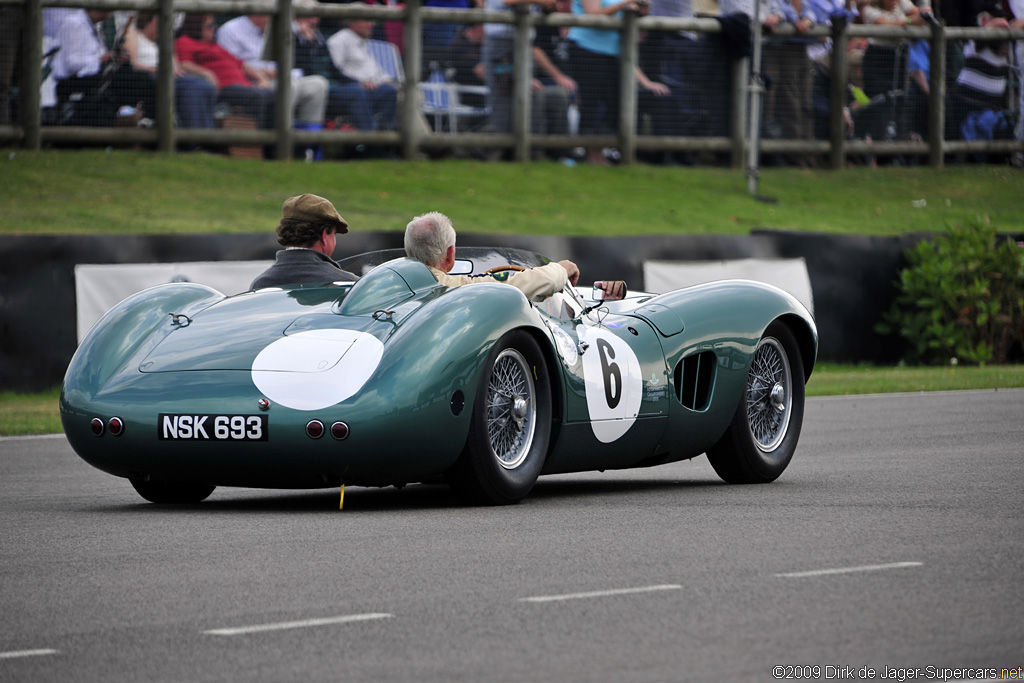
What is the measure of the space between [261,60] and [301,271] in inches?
516

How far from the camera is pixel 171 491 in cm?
687

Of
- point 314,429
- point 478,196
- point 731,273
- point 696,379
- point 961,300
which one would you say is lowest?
point 961,300

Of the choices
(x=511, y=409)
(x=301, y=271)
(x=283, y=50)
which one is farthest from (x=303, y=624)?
(x=283, y=50)

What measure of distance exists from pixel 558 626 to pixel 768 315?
394 cm

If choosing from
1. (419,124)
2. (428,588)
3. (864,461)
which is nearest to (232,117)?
(419,124)

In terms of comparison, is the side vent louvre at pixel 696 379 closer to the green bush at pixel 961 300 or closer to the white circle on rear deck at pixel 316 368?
the white circle on rear deck at pixel 316 368

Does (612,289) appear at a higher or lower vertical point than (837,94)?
higher

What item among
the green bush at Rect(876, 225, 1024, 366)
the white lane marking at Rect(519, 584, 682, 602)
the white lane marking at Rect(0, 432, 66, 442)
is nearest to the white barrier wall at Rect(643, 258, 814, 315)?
the green bush at Rect(876, 225, 1024, 366)

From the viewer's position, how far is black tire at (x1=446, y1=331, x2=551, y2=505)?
6.26 meters

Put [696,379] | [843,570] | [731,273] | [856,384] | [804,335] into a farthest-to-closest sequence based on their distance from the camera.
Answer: [731,273] < [856,384] < [804,335] < [696,379] < [843,570]

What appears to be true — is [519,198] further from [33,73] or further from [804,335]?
[804,335]

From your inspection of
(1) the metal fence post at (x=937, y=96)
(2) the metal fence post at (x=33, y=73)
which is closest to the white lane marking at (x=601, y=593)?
(2) the metal fence post at (x=33, y=73)

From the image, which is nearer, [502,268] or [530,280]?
[530,280]

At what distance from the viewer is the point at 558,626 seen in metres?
4.11
